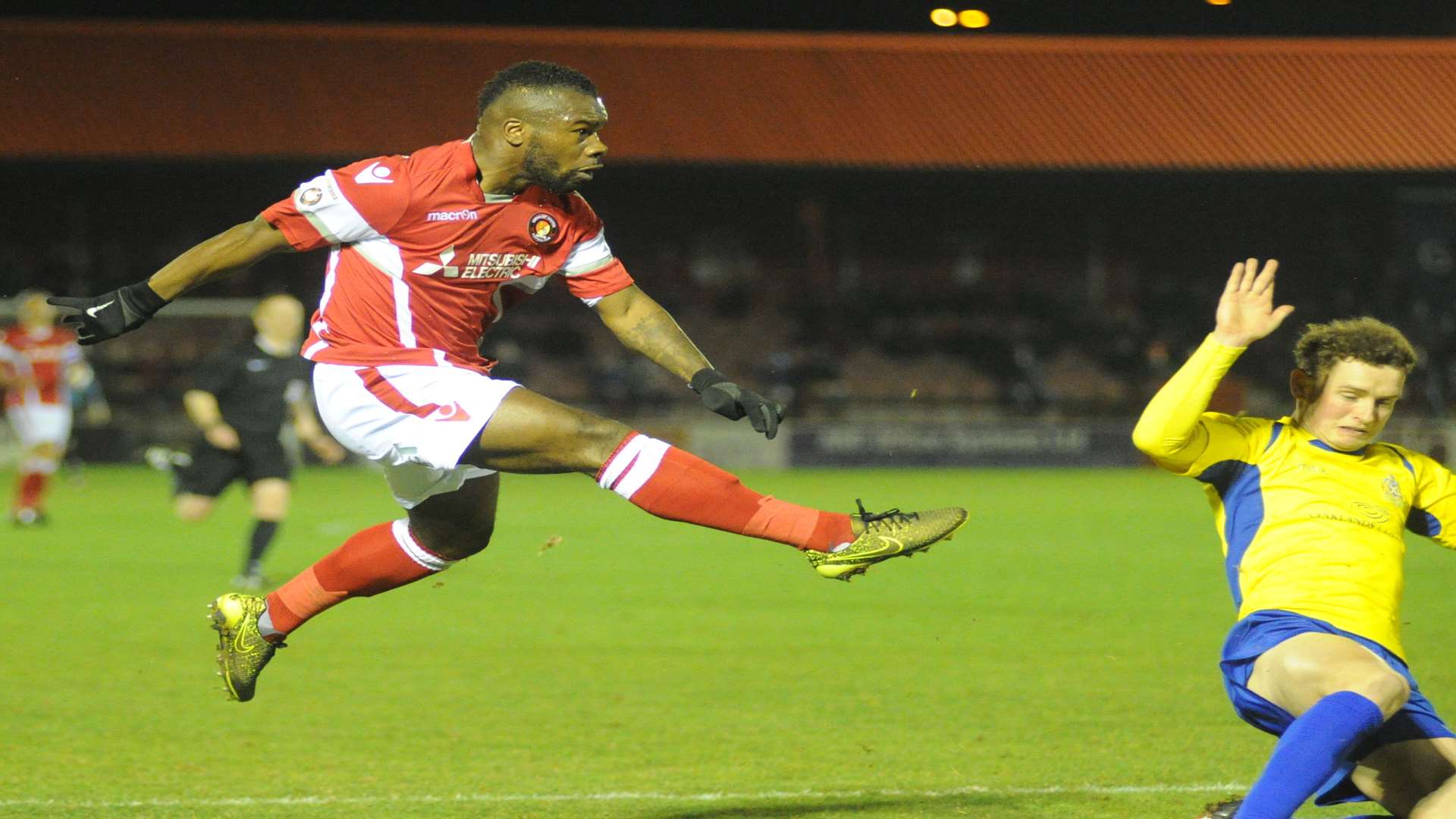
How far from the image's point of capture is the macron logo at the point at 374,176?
13.6ft

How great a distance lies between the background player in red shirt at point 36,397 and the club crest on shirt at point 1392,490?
467 inches

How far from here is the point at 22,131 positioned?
2206 centimetres

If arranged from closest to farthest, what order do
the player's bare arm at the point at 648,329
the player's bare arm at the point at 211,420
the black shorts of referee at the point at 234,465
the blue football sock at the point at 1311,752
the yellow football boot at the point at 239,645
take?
1. the blue football sock at the point at 1311,752
2. the player's bare arm at the point at 648,329
3. the yellow football boot at the point at 239,645
4. the player's bare arm at the point at 211,420
5. the black shorts of referee at the point at 234,465

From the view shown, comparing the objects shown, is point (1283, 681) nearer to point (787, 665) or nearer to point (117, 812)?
point (117, 812)

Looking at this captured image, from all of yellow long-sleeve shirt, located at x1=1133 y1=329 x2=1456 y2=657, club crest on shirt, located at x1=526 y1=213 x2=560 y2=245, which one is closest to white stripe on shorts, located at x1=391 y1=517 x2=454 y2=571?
club crest on shirt, located at x1=526 y1=213 x2=560 y2=245

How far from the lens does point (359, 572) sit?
472 cm

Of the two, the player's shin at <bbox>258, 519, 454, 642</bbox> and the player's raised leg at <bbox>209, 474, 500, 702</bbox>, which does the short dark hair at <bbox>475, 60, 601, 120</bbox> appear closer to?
the player's raised leg at <bbox>209, 474, 500, 702</bbox>

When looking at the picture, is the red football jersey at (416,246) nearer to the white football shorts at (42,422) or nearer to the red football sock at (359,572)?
the red football sock at (359,572)

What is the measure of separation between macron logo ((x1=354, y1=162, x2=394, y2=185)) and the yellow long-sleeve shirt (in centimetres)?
205

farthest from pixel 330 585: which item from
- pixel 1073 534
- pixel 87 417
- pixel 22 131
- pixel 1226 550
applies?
pixel 22 131

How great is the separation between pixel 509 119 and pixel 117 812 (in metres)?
2.33

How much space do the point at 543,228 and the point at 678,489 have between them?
90cm

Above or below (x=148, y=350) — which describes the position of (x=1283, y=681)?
above

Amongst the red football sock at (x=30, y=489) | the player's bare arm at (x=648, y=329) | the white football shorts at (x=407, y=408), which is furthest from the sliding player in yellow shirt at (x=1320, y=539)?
the red football sock at (x=30, y=489)
